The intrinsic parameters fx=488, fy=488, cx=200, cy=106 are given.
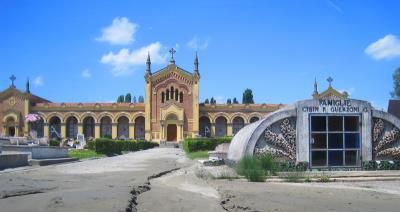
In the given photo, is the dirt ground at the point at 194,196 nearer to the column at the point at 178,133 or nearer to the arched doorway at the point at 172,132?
the column at the point at 178,133

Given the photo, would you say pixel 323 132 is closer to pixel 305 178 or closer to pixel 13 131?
pixel 305 178

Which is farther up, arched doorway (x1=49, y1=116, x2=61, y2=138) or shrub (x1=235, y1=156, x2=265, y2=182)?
arched doorway (x1=49, y1=116, x2=61, y2=138)

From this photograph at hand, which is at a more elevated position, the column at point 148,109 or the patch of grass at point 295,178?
the column at point 148,109

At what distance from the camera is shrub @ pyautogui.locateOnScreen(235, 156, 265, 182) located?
16.5 metres

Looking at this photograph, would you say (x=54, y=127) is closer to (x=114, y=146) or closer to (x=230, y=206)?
(x=114, y=146)

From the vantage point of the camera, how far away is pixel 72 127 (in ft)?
233

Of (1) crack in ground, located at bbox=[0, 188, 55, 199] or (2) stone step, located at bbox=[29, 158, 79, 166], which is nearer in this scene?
(1) crack in ground, located at bbox=[0, 188, 55, 199]

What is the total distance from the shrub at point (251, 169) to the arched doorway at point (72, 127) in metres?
55.9

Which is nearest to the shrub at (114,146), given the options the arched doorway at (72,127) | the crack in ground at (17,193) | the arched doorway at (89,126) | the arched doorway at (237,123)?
the arched doorway at (237,123)

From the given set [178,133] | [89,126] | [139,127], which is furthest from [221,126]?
[89,126]

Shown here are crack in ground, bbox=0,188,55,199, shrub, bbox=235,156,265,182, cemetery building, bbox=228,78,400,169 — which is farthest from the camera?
cemetery building, bbox=228,78,400,169

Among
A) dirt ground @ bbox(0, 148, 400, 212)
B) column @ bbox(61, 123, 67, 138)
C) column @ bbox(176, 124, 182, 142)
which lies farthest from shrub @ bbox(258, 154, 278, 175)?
column @ bbox(61, 123, 67, 138)

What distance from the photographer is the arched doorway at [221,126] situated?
69.0 m

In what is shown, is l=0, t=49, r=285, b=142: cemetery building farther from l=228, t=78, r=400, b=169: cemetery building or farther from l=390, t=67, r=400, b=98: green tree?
l=228, t=78, r=400, b=169: cemetery building
